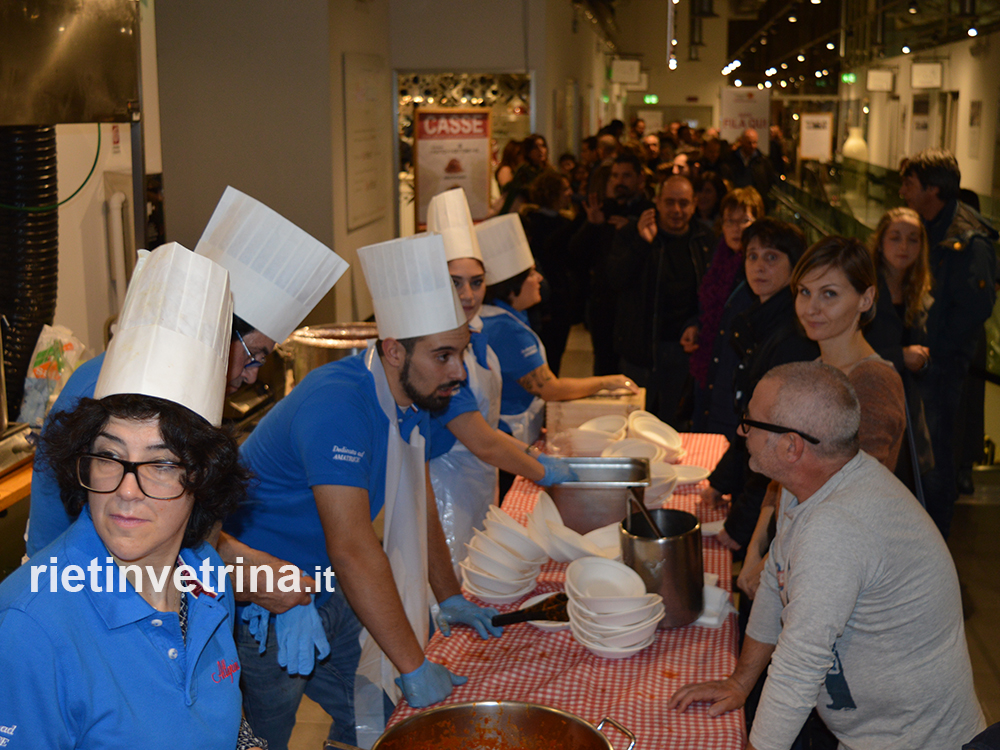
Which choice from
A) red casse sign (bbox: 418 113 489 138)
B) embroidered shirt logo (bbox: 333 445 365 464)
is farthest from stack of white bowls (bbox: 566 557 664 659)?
red casse sign (bbox: 418 113 489 138)

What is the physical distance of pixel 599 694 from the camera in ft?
6.37

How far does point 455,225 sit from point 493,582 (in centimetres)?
163

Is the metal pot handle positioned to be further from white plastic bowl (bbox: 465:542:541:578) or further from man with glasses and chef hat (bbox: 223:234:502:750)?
white plastic bowl (bbox: 465:542:541:578)

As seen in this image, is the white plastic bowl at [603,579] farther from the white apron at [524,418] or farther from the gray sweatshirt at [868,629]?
the white apron at [524,418]

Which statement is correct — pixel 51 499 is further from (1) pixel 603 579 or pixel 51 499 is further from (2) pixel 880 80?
→ (2) pixel 880 80

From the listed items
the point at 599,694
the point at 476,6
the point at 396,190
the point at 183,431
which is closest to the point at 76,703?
the point at 183,431

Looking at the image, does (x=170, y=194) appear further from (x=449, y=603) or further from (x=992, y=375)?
(x=992, y=375)

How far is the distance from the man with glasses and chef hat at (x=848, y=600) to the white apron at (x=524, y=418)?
5.79ft

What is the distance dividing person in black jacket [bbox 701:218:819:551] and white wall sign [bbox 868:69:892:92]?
9640 millimetres

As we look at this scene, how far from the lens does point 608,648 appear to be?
204 centimetres

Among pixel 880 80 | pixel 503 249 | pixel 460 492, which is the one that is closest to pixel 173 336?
pixel 460 492

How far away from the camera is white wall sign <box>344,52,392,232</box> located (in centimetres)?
704

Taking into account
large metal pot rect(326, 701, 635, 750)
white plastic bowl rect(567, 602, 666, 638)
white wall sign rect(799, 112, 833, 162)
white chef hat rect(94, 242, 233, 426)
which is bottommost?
large metal pot rect(326, 701, 635, 750)

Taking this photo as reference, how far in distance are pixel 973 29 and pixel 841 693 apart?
7.91 metres
